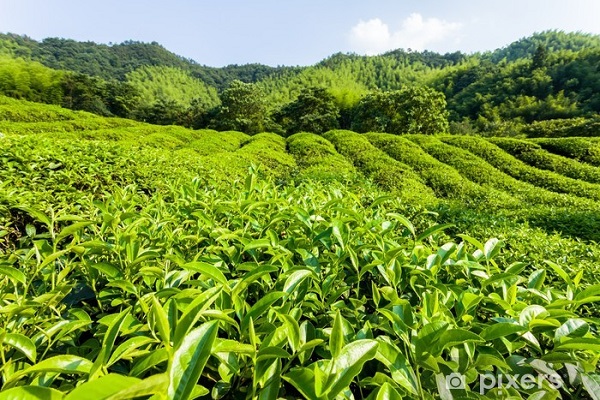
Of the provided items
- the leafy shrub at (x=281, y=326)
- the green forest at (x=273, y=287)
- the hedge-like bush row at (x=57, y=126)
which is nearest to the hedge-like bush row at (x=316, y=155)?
the green forest at (x=273, y=287)

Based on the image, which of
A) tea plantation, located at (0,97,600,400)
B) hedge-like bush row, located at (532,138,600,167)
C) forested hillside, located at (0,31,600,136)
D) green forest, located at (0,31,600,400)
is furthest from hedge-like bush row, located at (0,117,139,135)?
hedge-like bush row, located at (532,138,600,167)

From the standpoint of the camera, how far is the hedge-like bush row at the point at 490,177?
846 cm

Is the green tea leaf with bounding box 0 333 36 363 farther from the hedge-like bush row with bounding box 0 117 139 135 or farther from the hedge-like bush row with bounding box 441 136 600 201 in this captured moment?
the hedge-like bush row with bounding box 0 117 139 135

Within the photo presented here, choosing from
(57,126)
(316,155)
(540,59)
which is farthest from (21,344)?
(540,59)

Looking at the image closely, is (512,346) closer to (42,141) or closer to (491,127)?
(42,141)

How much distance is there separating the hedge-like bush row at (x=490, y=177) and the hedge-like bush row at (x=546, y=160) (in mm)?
2345

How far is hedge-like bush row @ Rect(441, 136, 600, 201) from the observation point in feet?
32.7

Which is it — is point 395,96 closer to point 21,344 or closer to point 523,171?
point 523,171

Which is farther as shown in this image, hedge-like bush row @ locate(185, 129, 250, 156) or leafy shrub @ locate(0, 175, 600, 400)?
hedge-like bush row @ locate(185, 129, 250, 156)

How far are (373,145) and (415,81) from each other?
82.1m

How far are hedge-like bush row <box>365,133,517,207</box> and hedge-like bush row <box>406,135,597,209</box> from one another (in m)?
0.58

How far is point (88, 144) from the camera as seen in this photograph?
16.4ft

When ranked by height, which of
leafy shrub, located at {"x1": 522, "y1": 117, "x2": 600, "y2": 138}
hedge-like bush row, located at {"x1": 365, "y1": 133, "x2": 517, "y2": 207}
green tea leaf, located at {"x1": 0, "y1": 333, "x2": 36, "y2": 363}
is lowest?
leafy shrub, located at {"x1": 522, "y1": 117, "x2": 600, "y2": 138}

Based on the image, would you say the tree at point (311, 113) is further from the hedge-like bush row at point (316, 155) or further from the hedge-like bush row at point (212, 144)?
the hedge-like bush row at point (316, 155)
